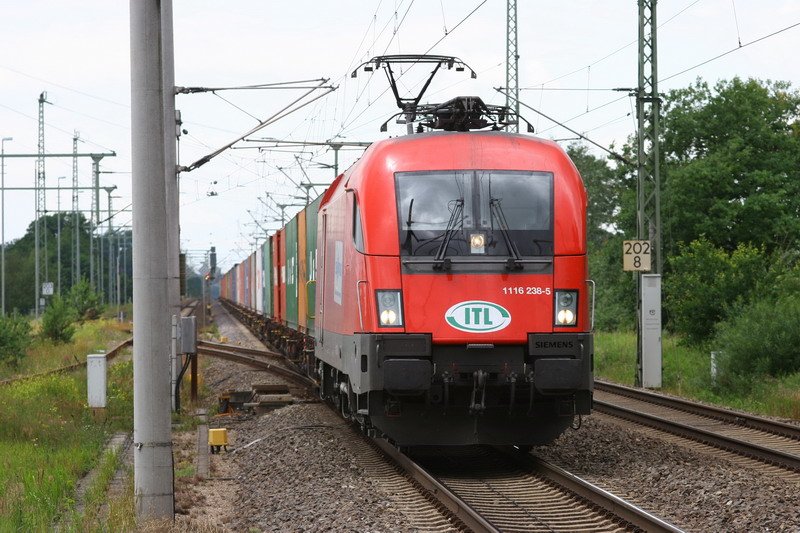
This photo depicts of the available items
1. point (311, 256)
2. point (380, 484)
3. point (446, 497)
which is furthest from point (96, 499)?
point (311, 256)

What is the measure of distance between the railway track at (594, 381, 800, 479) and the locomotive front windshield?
347 cm

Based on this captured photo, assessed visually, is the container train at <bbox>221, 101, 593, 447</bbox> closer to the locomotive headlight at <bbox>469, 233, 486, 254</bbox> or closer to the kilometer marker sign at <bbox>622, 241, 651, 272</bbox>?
the locomotive headlight at <bbox>469, 233, 486, 254</bbox>

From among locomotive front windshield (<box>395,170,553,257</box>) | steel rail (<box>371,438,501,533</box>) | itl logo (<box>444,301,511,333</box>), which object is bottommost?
steel rail (<box>371,438,501,533</box>)

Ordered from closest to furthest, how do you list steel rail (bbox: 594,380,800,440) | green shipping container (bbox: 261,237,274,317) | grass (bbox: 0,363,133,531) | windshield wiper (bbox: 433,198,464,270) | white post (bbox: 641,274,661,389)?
grass (bbox: 0,363,133,531) → windshield wiper (bbox: 433,198,464,270) → steel rail (bbox: 594,380,800,440) → white post (bbox: 641,274,661,389) → green shipping container (bbox: 261,237,274,317)

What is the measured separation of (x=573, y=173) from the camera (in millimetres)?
11484

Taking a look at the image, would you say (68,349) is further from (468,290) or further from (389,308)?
(468,290)

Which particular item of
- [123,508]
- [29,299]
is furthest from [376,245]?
[29,299]

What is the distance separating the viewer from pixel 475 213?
11.1 m

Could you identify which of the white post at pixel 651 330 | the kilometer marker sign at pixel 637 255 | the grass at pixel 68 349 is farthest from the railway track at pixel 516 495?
the grass at pixel 68 349

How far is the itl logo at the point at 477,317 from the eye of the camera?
10.8 m

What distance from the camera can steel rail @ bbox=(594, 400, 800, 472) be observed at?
38.7 feet

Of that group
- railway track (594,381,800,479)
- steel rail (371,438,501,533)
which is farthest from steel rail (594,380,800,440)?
steel rail (371,438,501,533)

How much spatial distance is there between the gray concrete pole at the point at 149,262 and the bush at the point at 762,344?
13314mm

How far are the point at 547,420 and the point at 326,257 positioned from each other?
14.0ft
